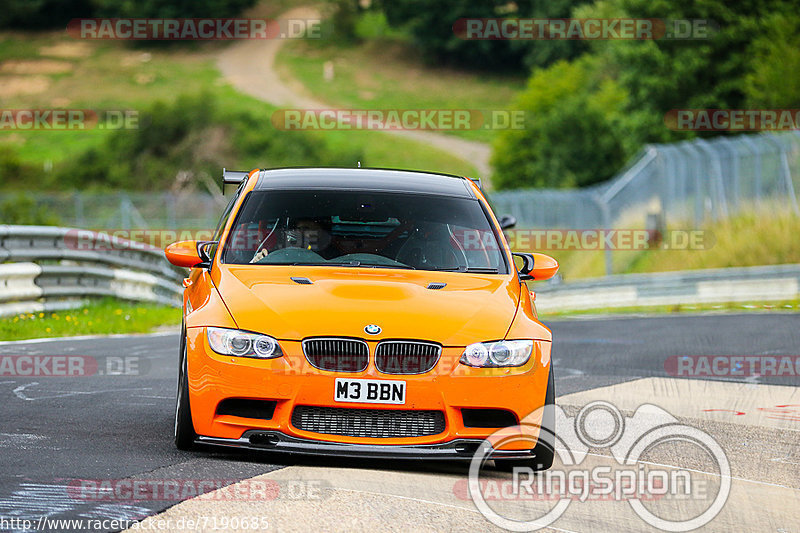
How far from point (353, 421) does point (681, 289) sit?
18.9 metres

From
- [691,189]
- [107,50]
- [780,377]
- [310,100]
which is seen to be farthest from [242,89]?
[780,377]

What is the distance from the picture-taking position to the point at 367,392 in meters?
6.49

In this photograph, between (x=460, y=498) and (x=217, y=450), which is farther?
(x=217, y=450)

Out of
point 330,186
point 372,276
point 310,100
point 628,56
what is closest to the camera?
point 372,276

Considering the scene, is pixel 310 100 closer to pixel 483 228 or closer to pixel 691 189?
pixel 691 189

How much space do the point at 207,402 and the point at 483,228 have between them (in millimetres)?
2364

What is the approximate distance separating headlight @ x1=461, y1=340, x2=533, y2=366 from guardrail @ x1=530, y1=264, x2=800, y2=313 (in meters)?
17.0

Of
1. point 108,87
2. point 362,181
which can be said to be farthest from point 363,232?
point 108,87

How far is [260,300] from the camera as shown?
6.84 meters

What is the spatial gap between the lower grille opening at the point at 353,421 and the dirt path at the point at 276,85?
255 ft

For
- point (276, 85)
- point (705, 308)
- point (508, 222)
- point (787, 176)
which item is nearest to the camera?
point (508, 222)

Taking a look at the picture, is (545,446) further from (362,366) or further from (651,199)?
(651,199)

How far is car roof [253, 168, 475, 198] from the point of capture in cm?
823

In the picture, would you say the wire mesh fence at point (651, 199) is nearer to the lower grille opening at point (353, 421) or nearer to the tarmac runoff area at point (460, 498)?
the tarmac runoff area at point (460, 498)
